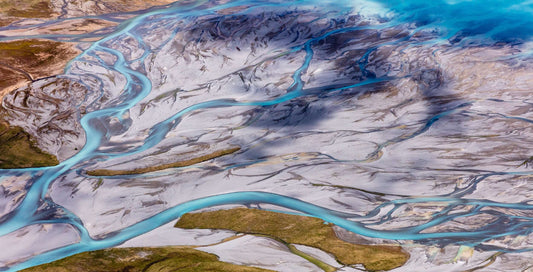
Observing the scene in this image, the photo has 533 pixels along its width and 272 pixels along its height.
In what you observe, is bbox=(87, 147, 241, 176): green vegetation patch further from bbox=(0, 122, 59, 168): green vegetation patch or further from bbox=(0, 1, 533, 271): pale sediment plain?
bbox=(0, 122, 59, 168): green vegetation patch

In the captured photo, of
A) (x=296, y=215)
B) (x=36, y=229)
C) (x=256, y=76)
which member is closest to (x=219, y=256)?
(x=296, y=215)

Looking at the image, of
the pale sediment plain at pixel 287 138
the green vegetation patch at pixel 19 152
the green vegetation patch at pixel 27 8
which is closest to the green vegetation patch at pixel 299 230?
the pale sediment plain at pixel 287 138

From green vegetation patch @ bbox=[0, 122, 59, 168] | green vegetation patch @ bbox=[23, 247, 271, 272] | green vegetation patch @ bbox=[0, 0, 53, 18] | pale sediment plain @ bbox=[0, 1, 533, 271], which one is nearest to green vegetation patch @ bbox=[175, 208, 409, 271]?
pale sediment plain @ bbox=[0, 1, 533, 271]

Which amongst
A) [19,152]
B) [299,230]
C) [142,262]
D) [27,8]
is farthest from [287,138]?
[27,8]

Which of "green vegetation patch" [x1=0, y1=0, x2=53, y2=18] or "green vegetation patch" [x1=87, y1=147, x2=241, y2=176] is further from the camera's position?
"green vegetation patch" [x1=0, y1=0, x2=53, y2=18]

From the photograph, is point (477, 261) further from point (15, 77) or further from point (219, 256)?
point (15, 77)

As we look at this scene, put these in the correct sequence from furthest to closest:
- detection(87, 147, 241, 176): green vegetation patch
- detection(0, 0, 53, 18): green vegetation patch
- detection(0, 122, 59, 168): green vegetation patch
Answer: detection(0, 0, 53, 18): green vegetation patch, detection(0, 122, 59, 168): green vegetation patch, detection(87, 147, 241, 176): green vegetation patch
